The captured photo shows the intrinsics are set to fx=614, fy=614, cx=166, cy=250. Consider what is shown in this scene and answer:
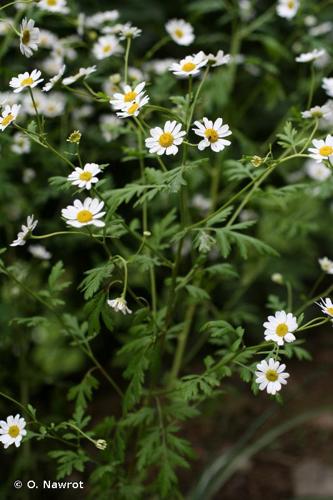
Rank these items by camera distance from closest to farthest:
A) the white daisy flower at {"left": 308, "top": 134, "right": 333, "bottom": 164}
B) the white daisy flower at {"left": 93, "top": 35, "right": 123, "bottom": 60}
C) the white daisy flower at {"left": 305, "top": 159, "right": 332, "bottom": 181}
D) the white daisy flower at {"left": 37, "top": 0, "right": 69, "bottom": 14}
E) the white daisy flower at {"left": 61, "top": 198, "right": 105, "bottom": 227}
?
1. the white daisy flower at {"left": 61, "top": 198, "right": 105, "bottom": 227}
2. the white daisy flower at {"left": 308, "top": 134, "right": 333, "bottom": 164}
3. the white daisy flower at {"left": 37, "top": 0, "right": 69, "bottom": 14}
4. the white daisy flower at {"left": 93, "top": 35, "right": 123, "bottom": 60}
5. the white daisy flower at {"left": 305, "top": 159, "right": 332, "bottom": 181}

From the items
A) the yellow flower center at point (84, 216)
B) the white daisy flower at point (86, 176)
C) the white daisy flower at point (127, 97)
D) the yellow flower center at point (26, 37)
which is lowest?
the yellow flower center at point (84, 216)

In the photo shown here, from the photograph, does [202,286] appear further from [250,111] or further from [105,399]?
[250,111]

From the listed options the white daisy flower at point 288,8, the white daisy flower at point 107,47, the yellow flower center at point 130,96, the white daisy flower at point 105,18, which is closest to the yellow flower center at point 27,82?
the yellow flower center at point 130,96

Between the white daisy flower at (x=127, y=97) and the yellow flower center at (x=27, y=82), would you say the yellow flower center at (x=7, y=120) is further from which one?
the white daisy flower at (x=127, y=97)

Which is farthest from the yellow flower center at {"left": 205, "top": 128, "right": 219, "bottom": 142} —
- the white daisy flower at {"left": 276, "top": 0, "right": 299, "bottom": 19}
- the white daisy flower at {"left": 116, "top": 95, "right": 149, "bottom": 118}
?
the white daisy flower at {"left": 276, "top": 0, "right": 299, "bottom": 19}

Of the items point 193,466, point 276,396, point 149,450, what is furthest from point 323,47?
point 193,466

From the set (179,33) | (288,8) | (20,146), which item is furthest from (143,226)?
(288,8)

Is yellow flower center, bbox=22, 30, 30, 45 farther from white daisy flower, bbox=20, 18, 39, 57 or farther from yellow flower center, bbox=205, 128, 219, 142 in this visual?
yellow flower center, bbox=205, 128, 219, 142
